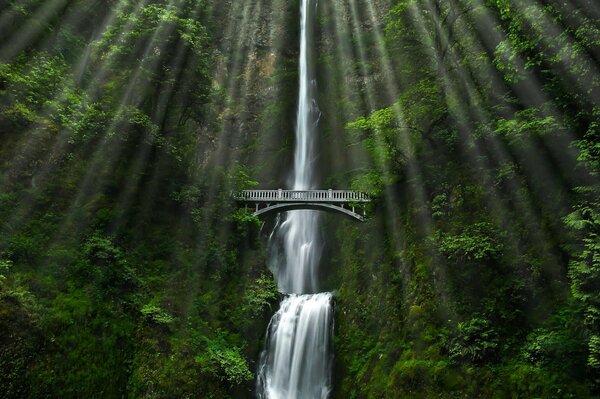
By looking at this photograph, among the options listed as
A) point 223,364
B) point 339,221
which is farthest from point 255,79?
point 223,364

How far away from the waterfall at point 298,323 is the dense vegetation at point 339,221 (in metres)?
0.64

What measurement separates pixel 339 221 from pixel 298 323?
31.6 ft

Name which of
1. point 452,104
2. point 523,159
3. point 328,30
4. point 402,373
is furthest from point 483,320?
point 328,30

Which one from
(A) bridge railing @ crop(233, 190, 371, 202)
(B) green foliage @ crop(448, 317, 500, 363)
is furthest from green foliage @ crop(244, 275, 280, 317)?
(B) green foliage @ crop(448, 317, 500, 363)

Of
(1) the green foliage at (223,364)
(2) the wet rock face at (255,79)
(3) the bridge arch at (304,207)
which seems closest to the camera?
(1) the green foliage at (223,364)

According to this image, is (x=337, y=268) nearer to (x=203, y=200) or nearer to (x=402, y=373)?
(x=203, y=200)

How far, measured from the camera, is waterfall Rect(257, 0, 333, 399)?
1688cm

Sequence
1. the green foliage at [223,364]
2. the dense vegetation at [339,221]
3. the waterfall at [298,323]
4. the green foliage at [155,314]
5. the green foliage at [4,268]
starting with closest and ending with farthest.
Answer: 1. the dense vegetation at [339,221]
2. the green foliage at [4,268]
3. the green foliage at [223,364]
4. the green foliage at [155,314]
5. the waterfall at [298,323]

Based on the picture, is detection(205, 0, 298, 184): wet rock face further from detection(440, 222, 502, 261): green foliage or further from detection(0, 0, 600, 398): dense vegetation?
detection(440, 222, 502, 261): green foliage

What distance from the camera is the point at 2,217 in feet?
49.1

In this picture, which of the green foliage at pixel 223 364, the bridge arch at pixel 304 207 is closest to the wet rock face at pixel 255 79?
the bridge arch at pixel 304 207

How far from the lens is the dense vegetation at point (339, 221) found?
1175cm

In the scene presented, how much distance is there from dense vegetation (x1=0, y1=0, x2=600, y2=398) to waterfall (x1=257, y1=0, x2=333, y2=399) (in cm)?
64

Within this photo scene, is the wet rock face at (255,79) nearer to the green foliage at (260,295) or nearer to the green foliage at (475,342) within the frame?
the green foliage at (260,295)
